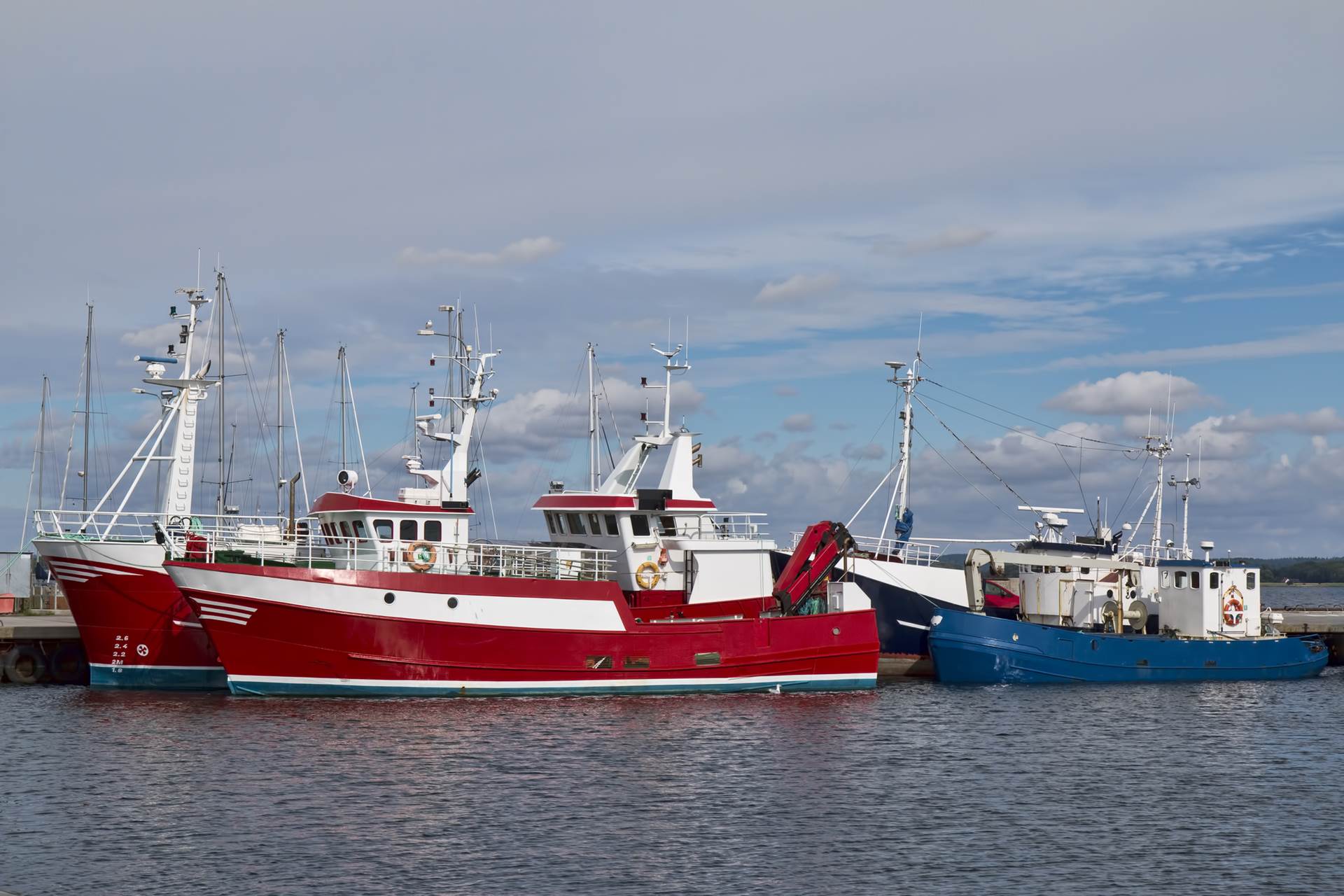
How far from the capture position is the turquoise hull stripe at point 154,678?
35.6 metres

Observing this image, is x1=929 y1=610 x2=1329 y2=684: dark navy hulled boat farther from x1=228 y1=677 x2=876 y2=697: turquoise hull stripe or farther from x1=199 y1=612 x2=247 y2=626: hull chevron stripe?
x1=199 y1=612 x2=247 y2=626: hull chevron stripe

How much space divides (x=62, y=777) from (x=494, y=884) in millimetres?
10558

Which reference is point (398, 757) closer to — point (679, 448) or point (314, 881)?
point (314, 881)

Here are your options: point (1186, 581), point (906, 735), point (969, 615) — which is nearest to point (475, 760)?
point (906, 735)

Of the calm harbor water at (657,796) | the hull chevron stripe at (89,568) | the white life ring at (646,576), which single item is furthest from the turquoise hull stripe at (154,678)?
the white life ring at (646,576)

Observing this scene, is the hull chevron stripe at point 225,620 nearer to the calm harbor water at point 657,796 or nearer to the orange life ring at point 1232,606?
the calm harbor water at point 657,796

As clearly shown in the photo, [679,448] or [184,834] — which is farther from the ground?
[679,448]

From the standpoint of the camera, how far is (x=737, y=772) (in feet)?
87.0

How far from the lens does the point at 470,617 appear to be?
32.1m

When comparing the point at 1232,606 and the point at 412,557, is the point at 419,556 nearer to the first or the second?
the point at 412,557

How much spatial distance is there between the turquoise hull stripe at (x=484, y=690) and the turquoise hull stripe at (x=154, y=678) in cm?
394

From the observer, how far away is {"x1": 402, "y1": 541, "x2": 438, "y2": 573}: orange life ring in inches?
1282

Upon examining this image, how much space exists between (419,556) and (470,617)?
2.01 m

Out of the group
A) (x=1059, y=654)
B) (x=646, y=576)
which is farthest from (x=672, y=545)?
(x=1059, y=654)
